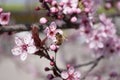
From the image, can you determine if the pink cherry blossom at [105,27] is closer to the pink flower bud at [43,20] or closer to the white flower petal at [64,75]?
the pink flower bud at [43,20]

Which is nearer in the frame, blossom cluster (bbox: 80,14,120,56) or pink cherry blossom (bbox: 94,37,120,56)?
blossom cluster (bbox: 80,14,120,56)

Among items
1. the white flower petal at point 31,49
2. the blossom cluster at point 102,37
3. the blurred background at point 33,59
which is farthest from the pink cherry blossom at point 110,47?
the blurred background at point 33,59

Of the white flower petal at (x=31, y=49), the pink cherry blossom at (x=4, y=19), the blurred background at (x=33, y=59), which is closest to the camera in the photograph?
the white flower petal at (x=31, y=49)

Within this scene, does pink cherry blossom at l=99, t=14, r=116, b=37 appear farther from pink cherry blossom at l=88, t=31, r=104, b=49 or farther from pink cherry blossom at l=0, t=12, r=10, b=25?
pink cherry blossom at l=0, t=12, r=10, b=25

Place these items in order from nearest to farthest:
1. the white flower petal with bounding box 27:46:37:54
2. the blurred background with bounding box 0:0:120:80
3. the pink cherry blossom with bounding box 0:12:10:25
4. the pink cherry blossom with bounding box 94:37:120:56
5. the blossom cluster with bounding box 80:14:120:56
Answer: the white flower petal with bounding box 27:46:37:54
the pink cherry blossom with bounding box 0:12:10:25
the blossom cluster with bounding box 80:14:120:56
the pink cherry blossom with bounding box 94:37:120:56
the blurred background with bounding box 0:0:120:80

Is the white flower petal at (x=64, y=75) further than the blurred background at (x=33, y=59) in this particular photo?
No

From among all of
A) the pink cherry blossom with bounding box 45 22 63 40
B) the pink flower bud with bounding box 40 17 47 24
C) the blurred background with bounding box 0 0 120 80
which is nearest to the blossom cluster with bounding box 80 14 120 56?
the pink flower bud with bounding box 40 17 47 24

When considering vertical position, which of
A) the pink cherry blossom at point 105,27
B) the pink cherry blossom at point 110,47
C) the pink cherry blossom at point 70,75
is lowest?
the pink cherry blossom at point 110,47

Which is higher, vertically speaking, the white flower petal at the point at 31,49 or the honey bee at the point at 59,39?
the honey bee at the point at 59,39

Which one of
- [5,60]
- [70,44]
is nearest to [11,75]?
[5,60]
